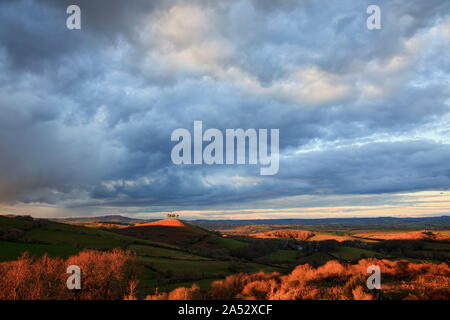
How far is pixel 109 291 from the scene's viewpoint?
118ft

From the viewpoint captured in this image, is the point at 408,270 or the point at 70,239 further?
the point at 70,239

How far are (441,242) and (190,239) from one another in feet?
450

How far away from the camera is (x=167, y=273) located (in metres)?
67.6

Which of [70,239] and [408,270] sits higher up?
[408,270]

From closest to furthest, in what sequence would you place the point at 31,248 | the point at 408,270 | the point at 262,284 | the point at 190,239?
the point at 262,284, the point at 408,270, the point at 31,248, the point at 190,239

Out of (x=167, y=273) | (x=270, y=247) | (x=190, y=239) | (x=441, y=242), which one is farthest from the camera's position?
(x=190, y=239)

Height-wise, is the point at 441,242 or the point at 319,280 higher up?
the point at 319,280
